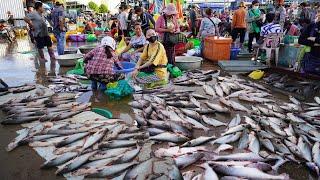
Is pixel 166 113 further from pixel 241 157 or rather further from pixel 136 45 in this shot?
pixel 136 45

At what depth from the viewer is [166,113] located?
5.37 m

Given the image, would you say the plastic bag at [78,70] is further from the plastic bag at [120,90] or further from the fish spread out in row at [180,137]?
the plastic bag at [120,90]

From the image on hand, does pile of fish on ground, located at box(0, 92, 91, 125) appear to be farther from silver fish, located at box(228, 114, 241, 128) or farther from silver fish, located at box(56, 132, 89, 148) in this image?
silver fish, located at box(228, 114, 241, 128)

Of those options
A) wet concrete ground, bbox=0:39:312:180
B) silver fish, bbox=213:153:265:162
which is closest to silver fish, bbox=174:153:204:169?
silver fish, bbox=213:153:265:162

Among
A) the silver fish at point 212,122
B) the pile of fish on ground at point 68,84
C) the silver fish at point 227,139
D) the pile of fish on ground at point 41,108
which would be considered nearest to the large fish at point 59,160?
the pile of fish on ground at point 41,108

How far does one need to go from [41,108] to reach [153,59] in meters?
2.82

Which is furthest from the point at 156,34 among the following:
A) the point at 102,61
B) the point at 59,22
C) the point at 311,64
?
the point at 59,22

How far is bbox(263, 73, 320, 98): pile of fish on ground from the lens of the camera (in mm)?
6648

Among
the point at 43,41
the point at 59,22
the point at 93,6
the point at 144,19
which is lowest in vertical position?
the point at 43,41

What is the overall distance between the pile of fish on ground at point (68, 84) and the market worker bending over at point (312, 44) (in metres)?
5.43

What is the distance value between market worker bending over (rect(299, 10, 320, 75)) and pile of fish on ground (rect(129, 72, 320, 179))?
130 cm

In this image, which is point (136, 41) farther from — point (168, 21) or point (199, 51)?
point (199, 51)

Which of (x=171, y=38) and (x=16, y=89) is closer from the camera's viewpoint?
(x=16, y=89)

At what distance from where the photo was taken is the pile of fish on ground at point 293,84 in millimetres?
6648
